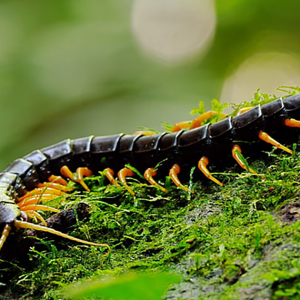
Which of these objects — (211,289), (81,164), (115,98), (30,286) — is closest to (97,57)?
(115,98)

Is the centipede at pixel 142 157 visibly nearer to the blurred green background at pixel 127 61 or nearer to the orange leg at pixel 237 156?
the orange leg at pixel 237 156

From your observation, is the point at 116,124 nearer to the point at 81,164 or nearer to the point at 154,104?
the point at 154,104

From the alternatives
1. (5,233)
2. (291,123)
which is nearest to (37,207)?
(5,233)

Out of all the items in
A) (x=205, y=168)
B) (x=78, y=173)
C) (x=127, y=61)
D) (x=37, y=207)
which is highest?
(x=127, y=61)

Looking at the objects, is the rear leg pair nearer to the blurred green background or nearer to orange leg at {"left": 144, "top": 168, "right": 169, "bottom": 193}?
orange leg at {"left": 144, "top": 168, "right": 169, "bottom": 193}

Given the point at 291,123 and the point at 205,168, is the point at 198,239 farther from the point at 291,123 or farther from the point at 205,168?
the point at 291,123

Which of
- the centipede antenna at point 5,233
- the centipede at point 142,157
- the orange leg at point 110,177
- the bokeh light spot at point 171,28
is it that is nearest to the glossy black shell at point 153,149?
the centipede at point 142,157

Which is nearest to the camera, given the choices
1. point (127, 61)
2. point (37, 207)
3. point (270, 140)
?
point (270, 140)
